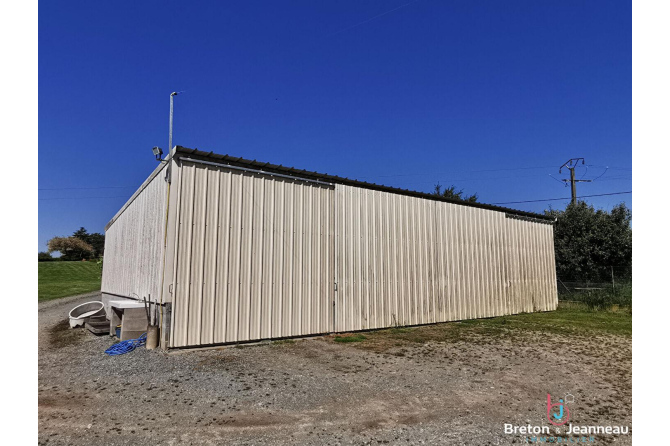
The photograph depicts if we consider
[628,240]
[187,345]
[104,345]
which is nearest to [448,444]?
[187,345]

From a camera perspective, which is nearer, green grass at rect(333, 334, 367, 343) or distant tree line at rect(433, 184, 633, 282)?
green grass at rect(333, 334, 367, 343)

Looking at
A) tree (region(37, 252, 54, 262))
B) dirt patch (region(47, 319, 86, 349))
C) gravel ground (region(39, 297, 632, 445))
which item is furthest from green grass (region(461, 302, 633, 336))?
tree (region(37, 252, 54, 262))

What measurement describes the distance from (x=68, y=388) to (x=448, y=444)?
5.63 meters

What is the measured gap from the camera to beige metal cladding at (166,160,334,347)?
8438mm

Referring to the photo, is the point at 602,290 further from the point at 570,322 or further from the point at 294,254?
the point at 294,254

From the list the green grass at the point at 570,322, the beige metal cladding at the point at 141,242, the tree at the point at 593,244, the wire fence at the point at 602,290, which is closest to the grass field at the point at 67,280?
the beige metal cladding at the point at 141,242

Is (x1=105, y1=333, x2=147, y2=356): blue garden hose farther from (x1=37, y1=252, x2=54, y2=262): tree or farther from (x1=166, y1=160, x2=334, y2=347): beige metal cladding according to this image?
(x1=37, y1=252, x2=54, y2=262): tree

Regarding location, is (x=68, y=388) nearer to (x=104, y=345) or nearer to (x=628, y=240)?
(x=104, y=345)

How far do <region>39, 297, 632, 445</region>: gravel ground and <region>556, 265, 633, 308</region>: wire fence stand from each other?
996 cm

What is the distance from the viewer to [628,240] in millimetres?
21172

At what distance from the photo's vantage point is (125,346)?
810cm

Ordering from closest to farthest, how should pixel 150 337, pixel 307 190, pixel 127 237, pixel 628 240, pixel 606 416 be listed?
pixel 606 416
pixel 150 337
pixel 307 190
pixel 127 237
pixel 628 240

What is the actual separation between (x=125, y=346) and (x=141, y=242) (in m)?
4.38

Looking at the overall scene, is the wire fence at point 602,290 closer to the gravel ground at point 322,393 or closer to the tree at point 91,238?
the gravel ground at point 322,393
